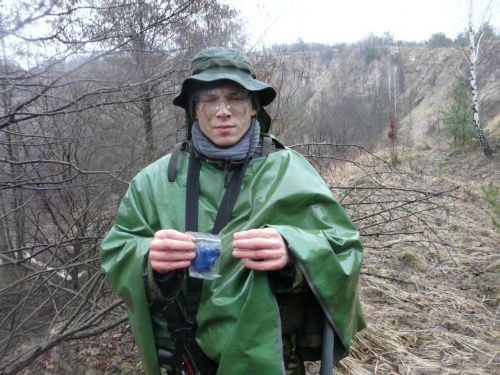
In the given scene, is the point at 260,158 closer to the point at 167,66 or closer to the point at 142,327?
the point at 142,327

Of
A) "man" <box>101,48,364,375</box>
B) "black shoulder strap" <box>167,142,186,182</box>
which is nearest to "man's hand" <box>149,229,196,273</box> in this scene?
"man" <box>101,48,364,375</box>

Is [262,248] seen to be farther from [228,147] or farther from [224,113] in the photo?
[224,113]

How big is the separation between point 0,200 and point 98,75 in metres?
2.35

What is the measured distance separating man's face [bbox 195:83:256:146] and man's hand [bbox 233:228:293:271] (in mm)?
602

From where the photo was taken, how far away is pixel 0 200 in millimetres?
4621

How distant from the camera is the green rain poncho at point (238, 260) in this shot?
4.66 ft

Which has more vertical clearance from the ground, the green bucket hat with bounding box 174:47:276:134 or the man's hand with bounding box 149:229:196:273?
the green bucket hat with bounding box 174:47:276:134

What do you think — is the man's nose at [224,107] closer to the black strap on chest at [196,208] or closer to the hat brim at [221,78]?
the hat brim at [221,78]

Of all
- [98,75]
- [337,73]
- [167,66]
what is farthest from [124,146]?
[337,73]

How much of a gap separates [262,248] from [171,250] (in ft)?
1.10

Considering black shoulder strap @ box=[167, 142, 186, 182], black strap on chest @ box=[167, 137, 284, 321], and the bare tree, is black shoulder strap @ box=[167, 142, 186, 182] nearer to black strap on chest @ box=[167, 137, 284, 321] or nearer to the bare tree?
black strap on chest @ box=[167, 137, 284, 321]

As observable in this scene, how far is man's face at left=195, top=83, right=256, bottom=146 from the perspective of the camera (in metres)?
1.76

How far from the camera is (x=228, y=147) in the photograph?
5.82 ft

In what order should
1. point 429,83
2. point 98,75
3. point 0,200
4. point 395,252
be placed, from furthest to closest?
point 429,83
point 395,252
point 0,200
point 98,75
